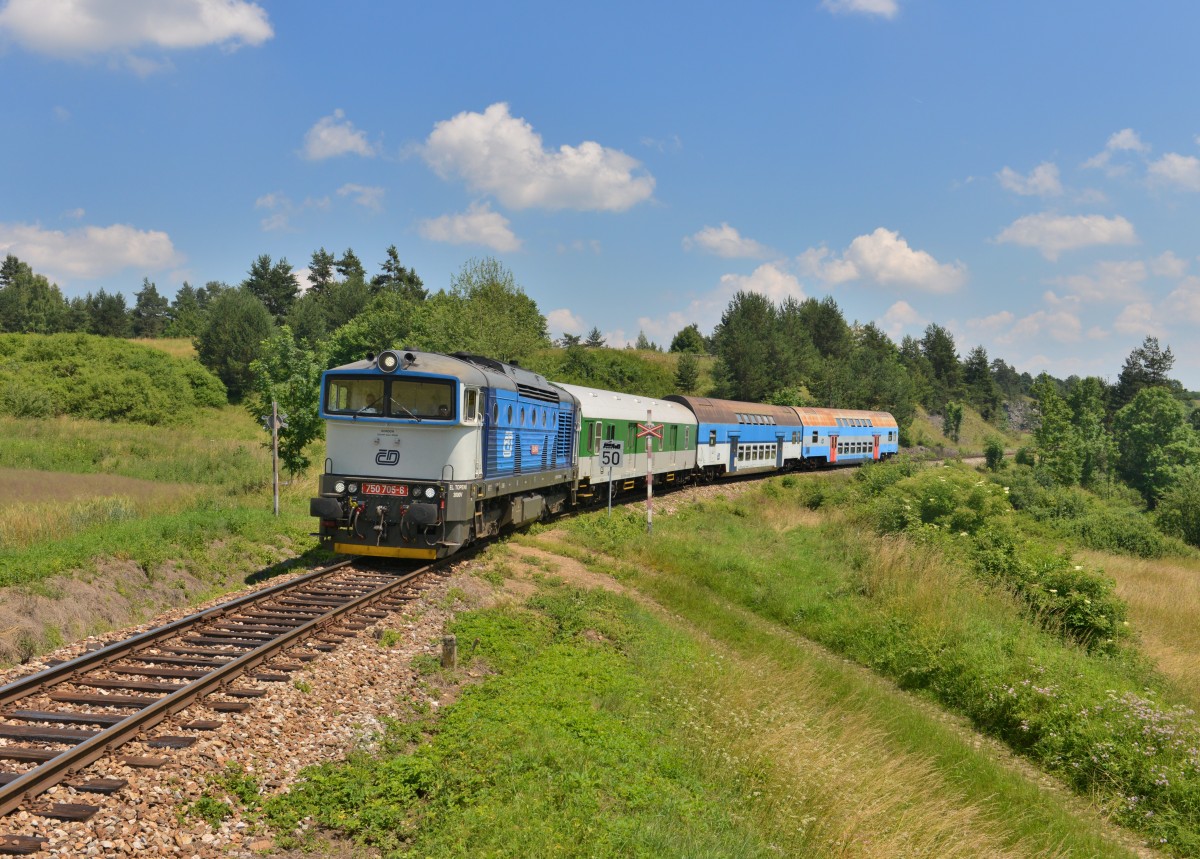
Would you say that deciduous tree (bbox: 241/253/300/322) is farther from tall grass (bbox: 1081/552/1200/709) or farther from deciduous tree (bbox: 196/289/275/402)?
tall grass (bbox: 1081/552/1200/709)

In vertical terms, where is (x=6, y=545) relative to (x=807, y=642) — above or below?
above

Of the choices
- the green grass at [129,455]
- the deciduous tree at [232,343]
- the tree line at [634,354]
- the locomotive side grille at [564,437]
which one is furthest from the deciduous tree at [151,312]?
the locomotive side grille at [564,437]

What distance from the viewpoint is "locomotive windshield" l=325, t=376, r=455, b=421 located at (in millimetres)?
13633

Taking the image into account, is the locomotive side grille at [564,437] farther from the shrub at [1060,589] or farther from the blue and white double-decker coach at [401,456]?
the shrub at [1060,589]

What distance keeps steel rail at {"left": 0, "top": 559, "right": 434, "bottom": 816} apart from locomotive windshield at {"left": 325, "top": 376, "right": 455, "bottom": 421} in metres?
3.12

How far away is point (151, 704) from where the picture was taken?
715 centimetres

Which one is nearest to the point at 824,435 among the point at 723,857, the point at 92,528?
→ the point at 92,528

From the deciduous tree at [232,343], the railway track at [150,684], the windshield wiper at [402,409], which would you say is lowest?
the railway track at [150,684]

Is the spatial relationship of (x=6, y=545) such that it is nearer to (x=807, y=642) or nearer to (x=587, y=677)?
(x=587, y=677)

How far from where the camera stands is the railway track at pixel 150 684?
19.2 feet

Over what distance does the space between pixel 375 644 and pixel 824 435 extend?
39.3 metres

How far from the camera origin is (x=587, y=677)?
951 centimetres

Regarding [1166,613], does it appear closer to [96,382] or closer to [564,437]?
[564,437]

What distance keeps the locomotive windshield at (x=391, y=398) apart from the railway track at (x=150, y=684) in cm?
318
